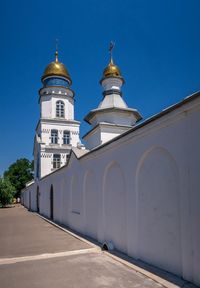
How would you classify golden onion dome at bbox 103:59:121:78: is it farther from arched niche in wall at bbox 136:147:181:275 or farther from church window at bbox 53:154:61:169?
church window at bbox 53:154:61:169

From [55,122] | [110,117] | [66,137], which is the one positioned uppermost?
[55,122]

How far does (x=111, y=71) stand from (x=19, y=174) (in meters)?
46.0

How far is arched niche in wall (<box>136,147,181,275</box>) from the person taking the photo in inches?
243

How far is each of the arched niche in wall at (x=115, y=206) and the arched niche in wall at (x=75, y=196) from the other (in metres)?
3.68

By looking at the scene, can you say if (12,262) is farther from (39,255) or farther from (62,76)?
(62,76)

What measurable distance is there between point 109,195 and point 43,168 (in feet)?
74.8

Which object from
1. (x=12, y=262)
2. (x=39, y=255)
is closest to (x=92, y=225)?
(x=39, y=255)

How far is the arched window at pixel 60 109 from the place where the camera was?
110 ft

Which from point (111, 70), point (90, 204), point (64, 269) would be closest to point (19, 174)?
point (111, 70)

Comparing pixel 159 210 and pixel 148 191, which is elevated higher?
pixel 148 191

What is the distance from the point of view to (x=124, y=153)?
854 centimetres

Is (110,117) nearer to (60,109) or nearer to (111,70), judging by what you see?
(111,70)

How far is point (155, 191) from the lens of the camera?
22.8 ft

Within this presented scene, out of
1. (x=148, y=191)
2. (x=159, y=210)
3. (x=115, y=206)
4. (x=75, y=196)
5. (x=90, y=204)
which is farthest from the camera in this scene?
(x=75, y=196)
